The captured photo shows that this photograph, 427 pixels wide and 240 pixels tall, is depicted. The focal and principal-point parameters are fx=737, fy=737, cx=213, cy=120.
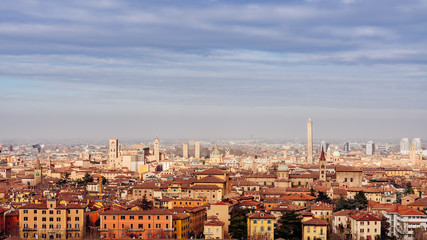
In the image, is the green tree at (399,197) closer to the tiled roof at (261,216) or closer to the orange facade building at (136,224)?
the tiled roof at (261,216)

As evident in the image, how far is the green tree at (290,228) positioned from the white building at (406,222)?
4.26 meters

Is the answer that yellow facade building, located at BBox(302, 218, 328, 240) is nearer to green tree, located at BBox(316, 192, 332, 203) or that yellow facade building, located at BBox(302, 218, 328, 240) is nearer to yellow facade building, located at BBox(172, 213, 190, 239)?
yellow facade building, located at BBox(172, 213, 190, 239)

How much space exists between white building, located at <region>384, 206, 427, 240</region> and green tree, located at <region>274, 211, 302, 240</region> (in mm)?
4261

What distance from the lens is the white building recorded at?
29672 mm

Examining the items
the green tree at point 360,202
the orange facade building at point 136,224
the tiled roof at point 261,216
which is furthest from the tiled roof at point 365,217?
the orange facade building at point 136,224

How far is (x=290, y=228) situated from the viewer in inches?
1110

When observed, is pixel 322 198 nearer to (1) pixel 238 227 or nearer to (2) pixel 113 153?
(1) pixel 238 227

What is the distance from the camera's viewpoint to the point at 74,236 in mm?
28531

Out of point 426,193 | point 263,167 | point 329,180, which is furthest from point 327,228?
point 263,167

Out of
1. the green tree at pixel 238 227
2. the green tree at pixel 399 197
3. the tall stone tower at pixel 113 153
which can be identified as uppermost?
the tall stone tower at pixel 113 153

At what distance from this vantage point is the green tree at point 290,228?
28203 millimetres

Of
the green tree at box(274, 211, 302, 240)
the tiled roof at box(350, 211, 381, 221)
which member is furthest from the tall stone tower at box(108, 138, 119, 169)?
the tiled roof at box(350, 211, 381, 221)

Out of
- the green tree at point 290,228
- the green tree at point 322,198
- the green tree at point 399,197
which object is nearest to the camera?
the green tree at point 290,228

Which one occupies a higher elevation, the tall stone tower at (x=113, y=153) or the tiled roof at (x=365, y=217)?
the tall stone tower at (x=113, y=153)
